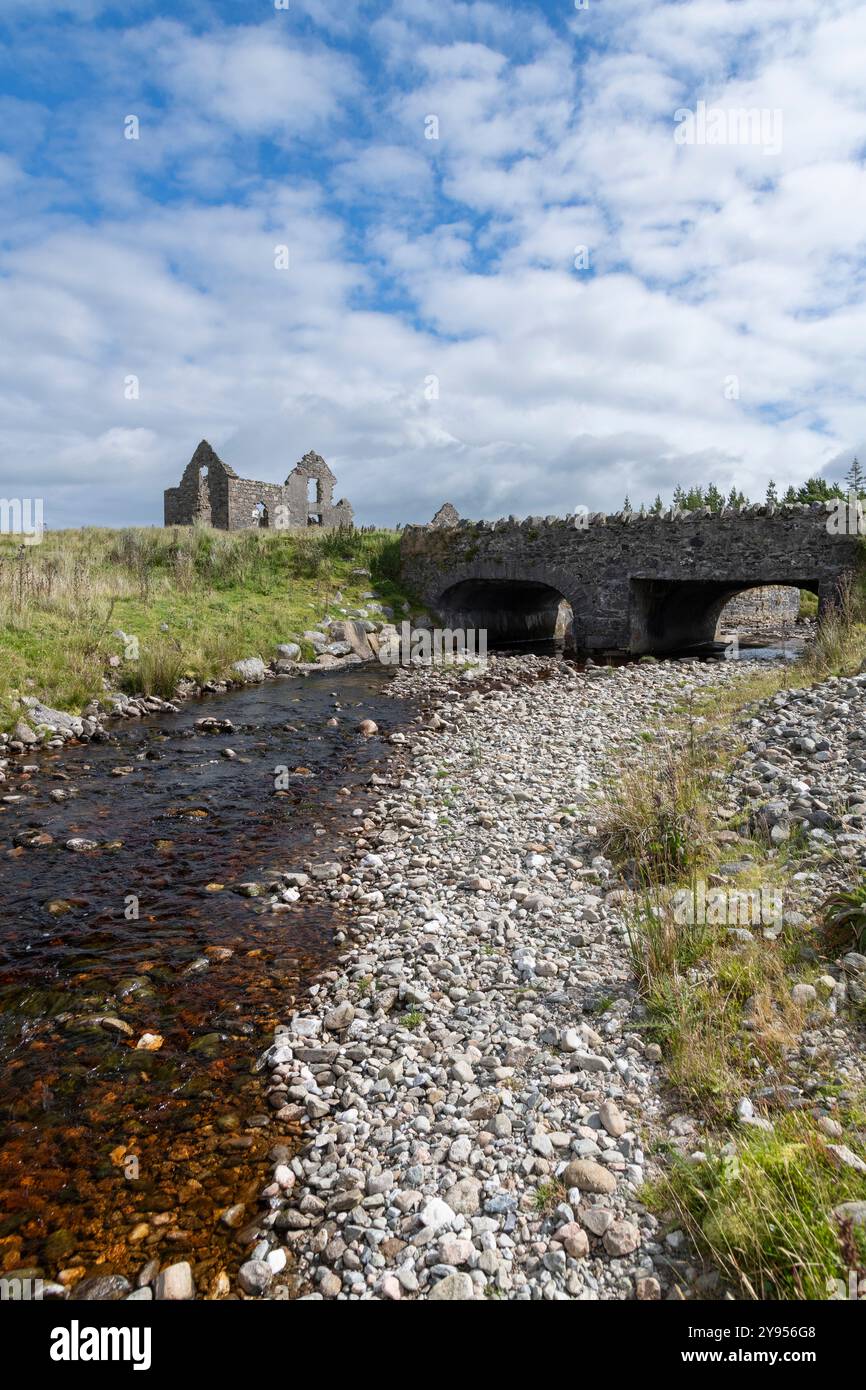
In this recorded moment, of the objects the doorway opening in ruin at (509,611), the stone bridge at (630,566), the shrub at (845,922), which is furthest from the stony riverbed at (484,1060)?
the doorway opening in ruin at (509,611)

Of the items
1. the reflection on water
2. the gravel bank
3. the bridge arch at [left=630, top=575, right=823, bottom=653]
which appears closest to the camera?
the gravel bank

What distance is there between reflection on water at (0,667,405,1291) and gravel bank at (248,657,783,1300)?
0.40m

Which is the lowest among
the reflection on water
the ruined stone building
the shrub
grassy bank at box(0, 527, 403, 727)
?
the reflection on water

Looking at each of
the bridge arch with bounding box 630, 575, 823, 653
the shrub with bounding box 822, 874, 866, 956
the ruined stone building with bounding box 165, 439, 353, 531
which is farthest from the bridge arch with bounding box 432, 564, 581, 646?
the shrub with bounding box 822, 874, 866, 956

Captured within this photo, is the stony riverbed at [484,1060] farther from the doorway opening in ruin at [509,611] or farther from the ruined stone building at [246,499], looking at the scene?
the ruined stone building at [246,499]

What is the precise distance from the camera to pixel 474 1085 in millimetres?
4539

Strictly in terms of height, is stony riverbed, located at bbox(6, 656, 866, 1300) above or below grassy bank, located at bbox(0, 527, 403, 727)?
below

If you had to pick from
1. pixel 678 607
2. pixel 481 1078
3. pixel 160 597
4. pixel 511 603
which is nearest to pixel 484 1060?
pixel 481 1078

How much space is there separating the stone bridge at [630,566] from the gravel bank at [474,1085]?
17.0 meters

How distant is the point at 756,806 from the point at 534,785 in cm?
348

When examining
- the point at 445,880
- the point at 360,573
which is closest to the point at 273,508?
the point at 360,573

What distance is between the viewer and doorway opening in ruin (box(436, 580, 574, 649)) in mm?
30203

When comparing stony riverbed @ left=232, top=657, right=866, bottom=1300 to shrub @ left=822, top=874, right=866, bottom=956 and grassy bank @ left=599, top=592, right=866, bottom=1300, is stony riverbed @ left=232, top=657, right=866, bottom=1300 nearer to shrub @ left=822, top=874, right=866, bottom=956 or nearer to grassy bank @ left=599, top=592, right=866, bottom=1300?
grassy bank @ left=599, top=592, right=866, bottom=1300

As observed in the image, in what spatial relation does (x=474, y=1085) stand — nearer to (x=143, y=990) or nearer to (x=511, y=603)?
(x=143, y=990)
